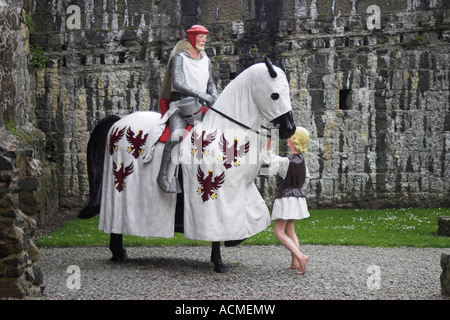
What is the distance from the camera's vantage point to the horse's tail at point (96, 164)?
841 cm

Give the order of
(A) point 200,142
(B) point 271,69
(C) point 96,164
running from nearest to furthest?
1. (B) point 271,69
2. (A) point 200,142
3. (C) point 96,164

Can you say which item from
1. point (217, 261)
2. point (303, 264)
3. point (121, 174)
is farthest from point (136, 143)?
point (303, 264)

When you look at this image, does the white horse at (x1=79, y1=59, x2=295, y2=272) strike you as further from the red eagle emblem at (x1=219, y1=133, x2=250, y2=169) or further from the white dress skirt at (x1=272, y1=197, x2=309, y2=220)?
the white dress skirt at (x1=272, y1=197, x2=309, y2=220)

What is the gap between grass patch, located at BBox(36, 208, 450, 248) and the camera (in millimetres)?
10164

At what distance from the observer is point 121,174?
313 inches

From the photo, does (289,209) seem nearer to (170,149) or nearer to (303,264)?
(303,264)

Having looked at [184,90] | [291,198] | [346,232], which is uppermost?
[184,90]

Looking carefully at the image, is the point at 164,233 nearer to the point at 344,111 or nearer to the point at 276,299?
the point at 276,299

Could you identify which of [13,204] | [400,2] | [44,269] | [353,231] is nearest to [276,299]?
[13,204]

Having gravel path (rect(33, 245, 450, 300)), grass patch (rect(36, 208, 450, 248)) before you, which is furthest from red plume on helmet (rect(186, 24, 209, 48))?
grass patch (rect(36, 208, 450, 248))

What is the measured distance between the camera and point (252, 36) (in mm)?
14180

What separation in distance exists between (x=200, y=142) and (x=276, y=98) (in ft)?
3.13

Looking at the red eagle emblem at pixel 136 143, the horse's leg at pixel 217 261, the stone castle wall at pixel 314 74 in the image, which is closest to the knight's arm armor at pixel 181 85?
the red eagle emblem at pixel 136 143

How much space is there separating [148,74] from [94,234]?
4.47 m
